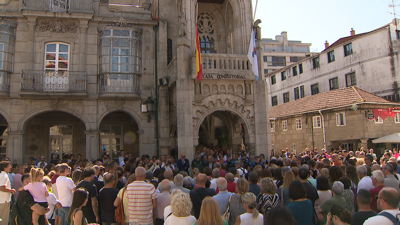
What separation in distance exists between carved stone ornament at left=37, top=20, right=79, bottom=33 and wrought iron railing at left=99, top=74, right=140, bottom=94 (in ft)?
8.81

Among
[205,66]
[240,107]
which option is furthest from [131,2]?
[240,107]

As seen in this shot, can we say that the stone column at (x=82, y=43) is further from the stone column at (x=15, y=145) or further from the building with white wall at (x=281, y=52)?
the building with white wall at (x=281, y=52)

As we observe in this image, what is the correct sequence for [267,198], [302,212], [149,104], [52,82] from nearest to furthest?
1. [302,212]
2. [267,198]
3. [52,82]
4. [149,104]

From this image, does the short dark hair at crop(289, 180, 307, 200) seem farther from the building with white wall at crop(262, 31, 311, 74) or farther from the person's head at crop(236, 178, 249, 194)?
the building with white wall at crop(262, 31, 311, 74)

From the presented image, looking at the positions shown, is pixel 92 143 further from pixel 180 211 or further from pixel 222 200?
pixel 180 211

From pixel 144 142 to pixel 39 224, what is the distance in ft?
34.0

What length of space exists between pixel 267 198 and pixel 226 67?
31.4 ft

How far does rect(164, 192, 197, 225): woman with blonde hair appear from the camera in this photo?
163 inches

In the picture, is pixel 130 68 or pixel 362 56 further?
pixel 362 56

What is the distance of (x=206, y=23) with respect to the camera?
17.6 metres

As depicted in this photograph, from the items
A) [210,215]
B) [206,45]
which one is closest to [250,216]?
[210,215]

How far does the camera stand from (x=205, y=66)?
1388 centimetres

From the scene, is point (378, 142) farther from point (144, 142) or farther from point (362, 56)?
point (144, 142)

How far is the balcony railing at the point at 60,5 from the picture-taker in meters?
15.1
